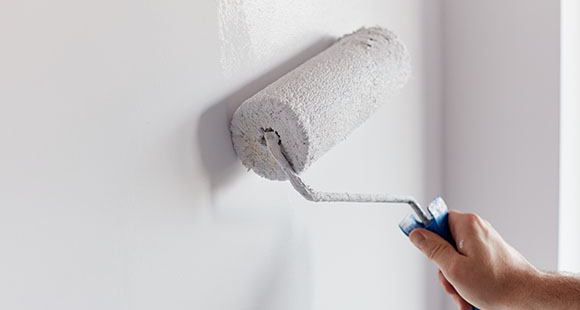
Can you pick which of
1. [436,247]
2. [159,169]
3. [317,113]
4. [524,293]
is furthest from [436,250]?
[159,169]

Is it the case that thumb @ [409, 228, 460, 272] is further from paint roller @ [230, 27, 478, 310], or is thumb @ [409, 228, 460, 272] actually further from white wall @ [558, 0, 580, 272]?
white wall @ [558, 0, 580, 272]

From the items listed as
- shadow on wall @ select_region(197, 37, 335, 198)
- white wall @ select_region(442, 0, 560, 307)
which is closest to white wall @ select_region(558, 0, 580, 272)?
white wall @ select_region(442, 0, 560, 307)

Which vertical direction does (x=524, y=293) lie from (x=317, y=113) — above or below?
below

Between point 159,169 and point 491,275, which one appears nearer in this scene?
point 159,169

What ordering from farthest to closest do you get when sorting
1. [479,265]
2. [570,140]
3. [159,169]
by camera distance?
[570,140]
[479,265]
[159,169]

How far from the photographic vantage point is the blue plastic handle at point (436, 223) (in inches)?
29.5

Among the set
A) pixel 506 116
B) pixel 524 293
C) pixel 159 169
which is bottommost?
pixel 524 293

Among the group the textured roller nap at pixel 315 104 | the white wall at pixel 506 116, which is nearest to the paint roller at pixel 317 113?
the textured roller nap at pixel 315 104

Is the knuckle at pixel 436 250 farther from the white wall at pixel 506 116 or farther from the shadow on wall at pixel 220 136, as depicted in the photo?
the white wall at pixel 506 116

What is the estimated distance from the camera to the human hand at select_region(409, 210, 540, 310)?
712 millimetres

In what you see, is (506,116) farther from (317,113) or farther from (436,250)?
(317,113)

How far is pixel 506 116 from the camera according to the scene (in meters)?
1.05

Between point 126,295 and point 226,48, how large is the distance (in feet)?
0.83

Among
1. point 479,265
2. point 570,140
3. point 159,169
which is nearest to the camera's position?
point 159,169
